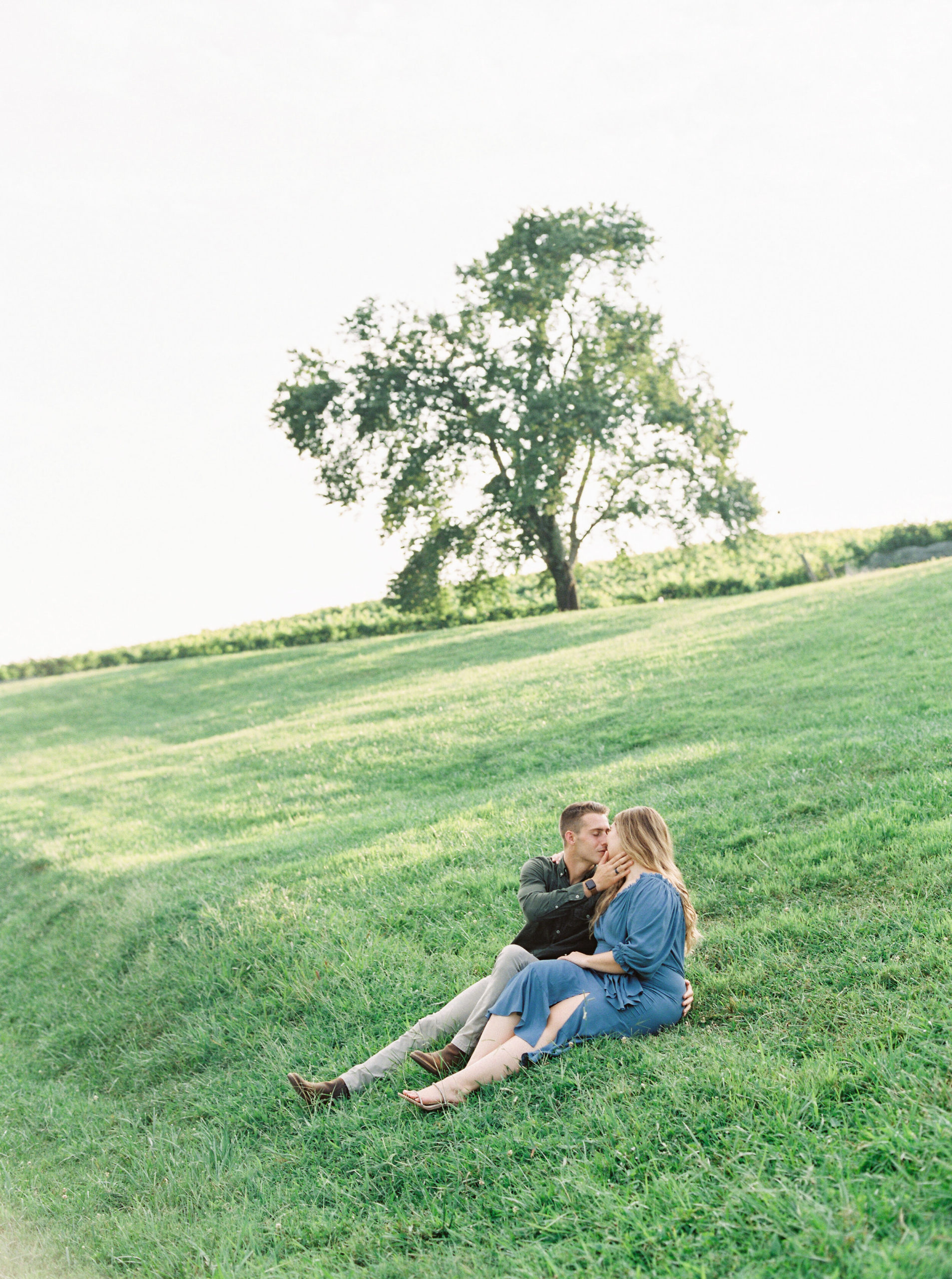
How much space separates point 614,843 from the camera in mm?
5449

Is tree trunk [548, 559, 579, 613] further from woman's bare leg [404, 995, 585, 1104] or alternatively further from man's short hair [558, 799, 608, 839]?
woman's bare leg [404, 995, 585, 1104]

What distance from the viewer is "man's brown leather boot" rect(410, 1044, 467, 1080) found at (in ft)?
16.6

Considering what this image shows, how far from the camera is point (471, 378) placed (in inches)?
1202

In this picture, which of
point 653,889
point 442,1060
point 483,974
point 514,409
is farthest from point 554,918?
point 514,409

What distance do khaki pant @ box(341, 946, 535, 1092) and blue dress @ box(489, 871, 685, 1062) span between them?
4.6 inches

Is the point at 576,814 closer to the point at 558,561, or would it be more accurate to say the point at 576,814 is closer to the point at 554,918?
the point at 554,918

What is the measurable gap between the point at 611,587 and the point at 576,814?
36429 mm

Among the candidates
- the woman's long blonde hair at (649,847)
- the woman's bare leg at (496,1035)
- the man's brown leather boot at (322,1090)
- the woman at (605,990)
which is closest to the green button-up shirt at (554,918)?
the woman's long blonde hair at (649,847)

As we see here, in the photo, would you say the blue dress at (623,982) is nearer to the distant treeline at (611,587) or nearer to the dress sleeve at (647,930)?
the dress sleeve at (647,930)

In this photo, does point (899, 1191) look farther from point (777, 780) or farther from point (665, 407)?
point (665, 407)

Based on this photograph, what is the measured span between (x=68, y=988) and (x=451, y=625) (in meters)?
31.2

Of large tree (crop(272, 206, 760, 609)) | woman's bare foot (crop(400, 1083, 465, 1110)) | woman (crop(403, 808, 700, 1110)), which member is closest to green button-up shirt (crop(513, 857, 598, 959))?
woman (crop(403, 808, 700, 1110))

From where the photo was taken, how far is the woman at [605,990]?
16.2 feet

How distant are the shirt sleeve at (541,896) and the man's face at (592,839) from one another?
0.21 m
